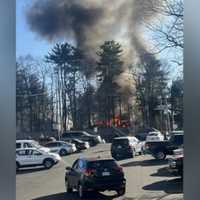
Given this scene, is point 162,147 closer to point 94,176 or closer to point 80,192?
point 94,176

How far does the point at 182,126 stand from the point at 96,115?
57cm

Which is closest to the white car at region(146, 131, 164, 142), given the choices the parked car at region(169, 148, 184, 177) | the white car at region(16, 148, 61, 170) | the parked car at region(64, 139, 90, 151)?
the parked car at region(169, 148, 184, 177)

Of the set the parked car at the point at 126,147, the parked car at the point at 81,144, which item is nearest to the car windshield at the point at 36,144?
the parked car at the point at 81,144

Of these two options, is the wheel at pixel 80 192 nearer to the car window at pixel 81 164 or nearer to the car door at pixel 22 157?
the car window at pixel 81 164

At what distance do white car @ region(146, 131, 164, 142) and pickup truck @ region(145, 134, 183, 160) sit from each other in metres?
0.02

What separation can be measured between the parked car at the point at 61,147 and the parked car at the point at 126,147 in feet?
0.90

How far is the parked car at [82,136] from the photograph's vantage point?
261 centimetres

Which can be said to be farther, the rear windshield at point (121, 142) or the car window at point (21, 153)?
the rear windshield at point (121, 142)

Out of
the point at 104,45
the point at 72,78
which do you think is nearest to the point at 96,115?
the point at 72,78

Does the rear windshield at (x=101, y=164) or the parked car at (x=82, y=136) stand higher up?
the parked car at (x=82, y=136)

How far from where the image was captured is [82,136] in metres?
2.63

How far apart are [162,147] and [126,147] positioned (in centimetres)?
25

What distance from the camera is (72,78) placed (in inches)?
102
